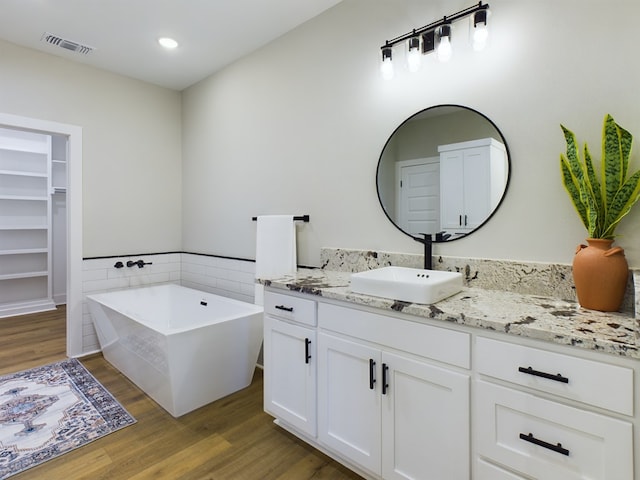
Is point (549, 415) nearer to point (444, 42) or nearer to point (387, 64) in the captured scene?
point (444, 42)

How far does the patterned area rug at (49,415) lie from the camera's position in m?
1.90

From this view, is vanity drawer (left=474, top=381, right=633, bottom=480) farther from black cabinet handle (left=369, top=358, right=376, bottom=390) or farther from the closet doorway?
the closet doorway

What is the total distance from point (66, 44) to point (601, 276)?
3900mm

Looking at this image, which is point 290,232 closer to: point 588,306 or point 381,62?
point 381,62

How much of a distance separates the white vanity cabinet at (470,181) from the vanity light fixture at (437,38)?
48 cm

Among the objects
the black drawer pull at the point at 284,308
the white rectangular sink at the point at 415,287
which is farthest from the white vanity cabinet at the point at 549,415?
the black drawer pull at the point at 284,308

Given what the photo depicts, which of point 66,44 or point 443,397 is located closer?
point 443,397

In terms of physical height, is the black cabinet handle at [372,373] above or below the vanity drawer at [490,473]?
above

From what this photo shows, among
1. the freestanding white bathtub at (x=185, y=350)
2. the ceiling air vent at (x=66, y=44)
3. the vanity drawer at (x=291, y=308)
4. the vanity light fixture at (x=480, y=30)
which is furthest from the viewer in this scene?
the ceiling air vent at (x=66, y=44)

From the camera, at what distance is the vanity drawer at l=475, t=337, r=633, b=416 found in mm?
1006

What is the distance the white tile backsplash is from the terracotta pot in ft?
7.58

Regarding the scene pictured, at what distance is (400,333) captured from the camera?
1461 mm

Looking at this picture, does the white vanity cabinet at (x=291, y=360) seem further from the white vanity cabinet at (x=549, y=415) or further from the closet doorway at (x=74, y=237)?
the closet doorway at (x=74, y=237)

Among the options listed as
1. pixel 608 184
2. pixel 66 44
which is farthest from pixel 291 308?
pixel 66 44
